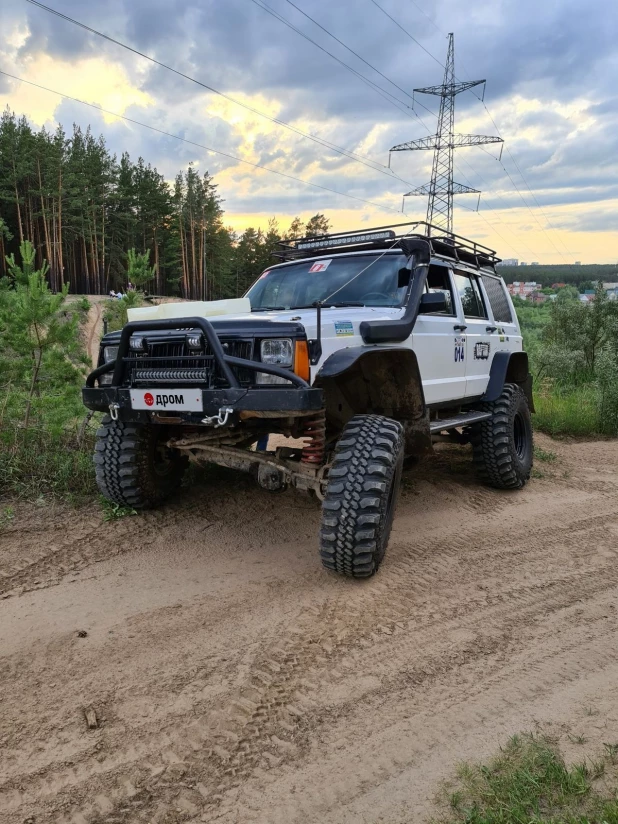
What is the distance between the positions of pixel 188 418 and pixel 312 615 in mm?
1456

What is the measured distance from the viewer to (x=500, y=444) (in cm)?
607

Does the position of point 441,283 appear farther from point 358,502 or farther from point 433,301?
point 358,502

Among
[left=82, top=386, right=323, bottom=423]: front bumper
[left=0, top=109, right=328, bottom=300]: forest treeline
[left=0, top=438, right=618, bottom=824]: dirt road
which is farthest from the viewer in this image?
[left=0, top=109, right=328, bottom=300]: forest treeline

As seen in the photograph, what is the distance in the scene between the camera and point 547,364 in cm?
1352

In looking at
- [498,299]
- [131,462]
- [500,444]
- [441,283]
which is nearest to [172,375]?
[131,462]

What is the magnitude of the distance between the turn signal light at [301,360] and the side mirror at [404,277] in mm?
1459

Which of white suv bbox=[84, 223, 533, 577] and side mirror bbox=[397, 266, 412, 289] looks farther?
side mirror bbox=[397, 266, 412, 289]

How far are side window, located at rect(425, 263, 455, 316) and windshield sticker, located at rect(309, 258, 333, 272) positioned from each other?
0.86 metres

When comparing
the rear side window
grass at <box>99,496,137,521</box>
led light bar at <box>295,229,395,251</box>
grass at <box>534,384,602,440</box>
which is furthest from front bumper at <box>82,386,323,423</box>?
grass at <box>534,384,602,440</box>

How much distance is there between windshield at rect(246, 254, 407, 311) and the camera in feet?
15.5

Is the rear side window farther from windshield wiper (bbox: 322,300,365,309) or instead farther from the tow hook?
the tow hook

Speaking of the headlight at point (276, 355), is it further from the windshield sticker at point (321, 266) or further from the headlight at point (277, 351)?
the windshield sticker at point (321, 266)

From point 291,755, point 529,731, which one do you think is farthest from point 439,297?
point 291,755

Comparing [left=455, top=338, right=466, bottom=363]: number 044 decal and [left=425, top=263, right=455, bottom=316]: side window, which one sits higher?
[left=425, top=263, right=455, bottom=316]: side window
